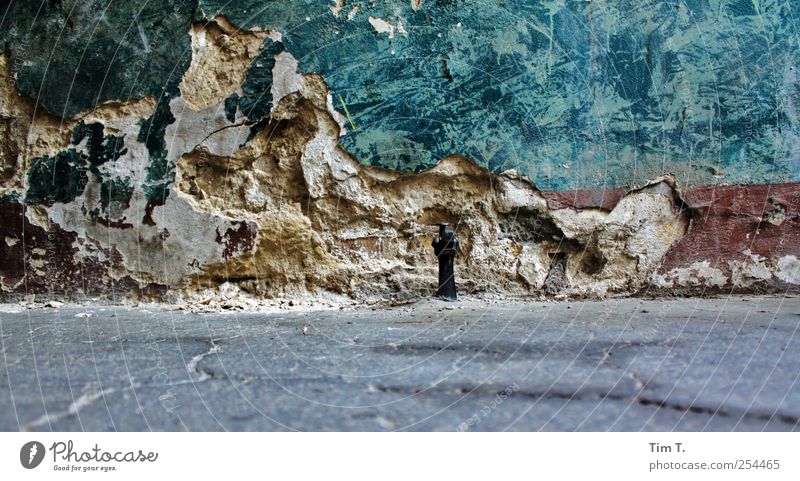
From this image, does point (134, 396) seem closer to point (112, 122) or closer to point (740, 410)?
point (740, 410)

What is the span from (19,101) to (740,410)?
3.30 m

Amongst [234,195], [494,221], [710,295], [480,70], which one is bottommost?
[710,295]

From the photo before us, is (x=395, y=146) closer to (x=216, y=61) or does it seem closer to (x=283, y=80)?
(x=283, y=80)

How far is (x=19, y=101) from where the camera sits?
2.94 m

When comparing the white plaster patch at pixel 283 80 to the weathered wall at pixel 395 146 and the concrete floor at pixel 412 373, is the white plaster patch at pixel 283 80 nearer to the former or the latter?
the weathered wall at pixel 395 146

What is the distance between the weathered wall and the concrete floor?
2.03 feet

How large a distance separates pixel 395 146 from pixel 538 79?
2.60ft

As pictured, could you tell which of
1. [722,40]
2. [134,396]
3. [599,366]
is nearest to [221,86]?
[134,396]

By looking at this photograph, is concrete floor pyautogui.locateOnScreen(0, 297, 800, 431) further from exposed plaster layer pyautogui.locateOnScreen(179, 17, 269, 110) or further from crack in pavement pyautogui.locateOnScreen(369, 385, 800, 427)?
exposed plaster layer pyautogui.locateOnScreen(179, 17, 269, 110)

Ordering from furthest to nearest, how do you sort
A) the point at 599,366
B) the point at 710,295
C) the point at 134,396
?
the point at 710,295 < the point at 599,366 < the point at 134,396

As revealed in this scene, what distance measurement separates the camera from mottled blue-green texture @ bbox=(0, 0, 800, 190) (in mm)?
2885

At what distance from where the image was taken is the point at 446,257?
110 inches

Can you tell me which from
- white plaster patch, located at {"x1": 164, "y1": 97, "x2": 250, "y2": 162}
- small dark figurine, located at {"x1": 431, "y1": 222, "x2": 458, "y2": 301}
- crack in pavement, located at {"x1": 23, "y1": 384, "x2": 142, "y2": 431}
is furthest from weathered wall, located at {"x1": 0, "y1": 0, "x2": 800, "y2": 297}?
crack in pavement, located at {"x1": 23, "y1": 384, "x2": 142, "y2": 431}

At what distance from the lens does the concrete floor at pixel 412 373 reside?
1.05m
